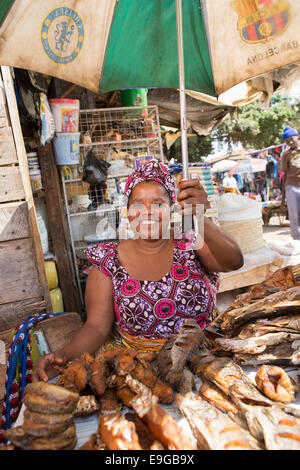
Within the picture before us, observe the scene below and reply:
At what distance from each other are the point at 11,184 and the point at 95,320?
1.31 m

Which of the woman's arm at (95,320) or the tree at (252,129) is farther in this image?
the tree at (252,129)

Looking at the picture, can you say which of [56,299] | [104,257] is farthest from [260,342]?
[56,299]

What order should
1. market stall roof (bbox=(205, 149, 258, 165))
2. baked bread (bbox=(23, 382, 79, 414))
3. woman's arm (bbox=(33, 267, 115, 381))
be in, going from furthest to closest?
market stall roof (bbox=(205, 149, 258, 165)), woman's arm (bbox=(33, 267, 115, 381)), baked bread (bbox=(23, 382, 79, 414))

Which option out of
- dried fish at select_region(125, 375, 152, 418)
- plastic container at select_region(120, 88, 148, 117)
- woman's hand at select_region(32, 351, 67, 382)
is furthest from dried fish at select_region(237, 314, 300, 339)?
plastic container at select_region(120, 88, 148, 117)

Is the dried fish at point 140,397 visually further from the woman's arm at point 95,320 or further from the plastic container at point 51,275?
the plastic container at point 51,275

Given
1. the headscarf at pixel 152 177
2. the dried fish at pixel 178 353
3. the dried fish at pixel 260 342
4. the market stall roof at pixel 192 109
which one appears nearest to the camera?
the dried fish at pixel 178 353

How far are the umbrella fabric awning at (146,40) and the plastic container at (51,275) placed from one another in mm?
2339

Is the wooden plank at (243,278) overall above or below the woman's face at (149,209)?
below

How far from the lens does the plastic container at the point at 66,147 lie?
421cm

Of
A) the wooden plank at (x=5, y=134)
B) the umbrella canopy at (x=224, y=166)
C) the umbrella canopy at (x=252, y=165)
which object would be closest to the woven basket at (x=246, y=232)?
the wooden plank at (x=5, y=134)

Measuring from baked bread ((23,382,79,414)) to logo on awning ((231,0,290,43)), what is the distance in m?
2.07

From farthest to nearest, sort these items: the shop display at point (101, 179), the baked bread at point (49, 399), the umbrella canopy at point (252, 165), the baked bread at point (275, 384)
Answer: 1. the umbrella canopy at point (252, 165)
2. the shop display at point (101, 179)
3. the baked bread at point (275, 384)
4. the baked bread at point (49, 399)

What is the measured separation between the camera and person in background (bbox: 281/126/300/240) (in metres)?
7.09

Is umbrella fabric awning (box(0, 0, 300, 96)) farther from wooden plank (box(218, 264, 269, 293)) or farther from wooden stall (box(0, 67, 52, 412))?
wooden plank (box(218, 264, 269, 293))
